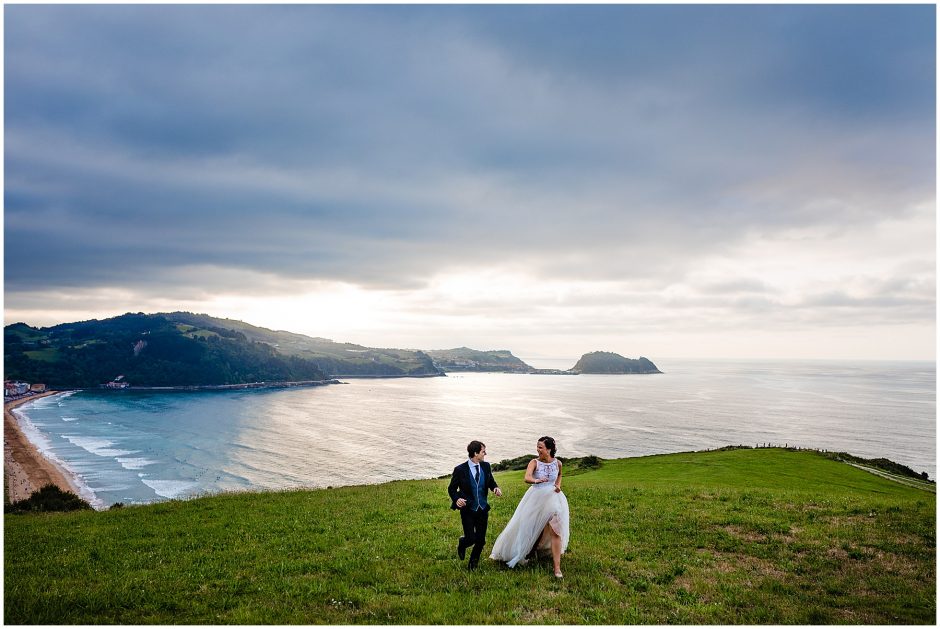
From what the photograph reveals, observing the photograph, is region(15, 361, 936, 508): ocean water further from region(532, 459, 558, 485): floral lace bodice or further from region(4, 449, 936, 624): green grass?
region(532, 459, 558, 485): floral lace bodice

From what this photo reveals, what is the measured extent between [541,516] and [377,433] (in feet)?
375

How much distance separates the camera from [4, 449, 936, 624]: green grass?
454 inches

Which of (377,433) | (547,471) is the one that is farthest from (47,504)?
(377,433)

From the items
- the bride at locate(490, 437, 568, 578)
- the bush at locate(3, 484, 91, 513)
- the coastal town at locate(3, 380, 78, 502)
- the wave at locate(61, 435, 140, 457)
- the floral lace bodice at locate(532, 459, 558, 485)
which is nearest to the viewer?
the bride at locate(490, 437, 568, 578)

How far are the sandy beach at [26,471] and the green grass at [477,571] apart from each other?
57.4 m

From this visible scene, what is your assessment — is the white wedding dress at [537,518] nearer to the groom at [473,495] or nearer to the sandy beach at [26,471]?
the groom at [473,495]

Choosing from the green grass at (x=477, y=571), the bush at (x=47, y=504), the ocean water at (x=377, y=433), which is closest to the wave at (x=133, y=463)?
the ocean water at (x=377, y=433)

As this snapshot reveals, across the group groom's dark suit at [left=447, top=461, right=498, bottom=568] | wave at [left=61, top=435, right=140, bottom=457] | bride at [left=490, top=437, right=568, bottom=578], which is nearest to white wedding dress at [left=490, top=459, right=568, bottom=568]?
bride at [left=490, top=437, right=568, bottom=578]

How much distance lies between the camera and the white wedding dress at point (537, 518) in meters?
13.6

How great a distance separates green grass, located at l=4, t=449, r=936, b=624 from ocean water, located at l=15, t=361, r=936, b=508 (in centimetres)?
5622

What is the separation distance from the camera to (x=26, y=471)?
79375 mm

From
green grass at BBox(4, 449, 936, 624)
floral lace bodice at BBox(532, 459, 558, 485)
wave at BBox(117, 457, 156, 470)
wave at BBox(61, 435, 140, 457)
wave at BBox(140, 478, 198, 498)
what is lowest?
wave at BBox(61, 435, 140, 457)

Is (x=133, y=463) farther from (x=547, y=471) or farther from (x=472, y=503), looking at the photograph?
(x=547, y=471)

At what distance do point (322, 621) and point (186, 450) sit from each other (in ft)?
359
